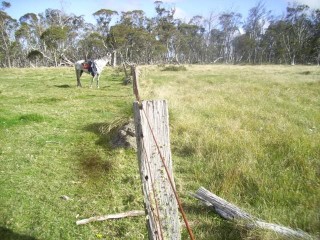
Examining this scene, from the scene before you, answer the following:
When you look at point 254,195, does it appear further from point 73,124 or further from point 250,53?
point 250,53

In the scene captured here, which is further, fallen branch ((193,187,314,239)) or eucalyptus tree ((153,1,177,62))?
eucalyptus tree ((153,1,177,62))

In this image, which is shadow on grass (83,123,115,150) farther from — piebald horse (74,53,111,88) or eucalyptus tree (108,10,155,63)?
eucalyptus tree (108,10,155,63)

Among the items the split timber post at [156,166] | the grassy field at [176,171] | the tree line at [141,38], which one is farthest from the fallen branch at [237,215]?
the tree line at [141,38]

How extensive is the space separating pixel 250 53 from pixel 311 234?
269ft

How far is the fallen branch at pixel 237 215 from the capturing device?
369 cm

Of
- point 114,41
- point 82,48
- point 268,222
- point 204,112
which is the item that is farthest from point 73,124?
point 82,48

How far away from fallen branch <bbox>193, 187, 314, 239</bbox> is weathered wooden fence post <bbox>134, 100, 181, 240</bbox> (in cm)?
134

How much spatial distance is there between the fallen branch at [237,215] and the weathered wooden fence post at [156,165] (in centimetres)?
134

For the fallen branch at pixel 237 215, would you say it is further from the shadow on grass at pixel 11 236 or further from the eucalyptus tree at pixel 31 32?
the eucalyptus tree at pixel 31 32

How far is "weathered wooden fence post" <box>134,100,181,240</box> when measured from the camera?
2941mm

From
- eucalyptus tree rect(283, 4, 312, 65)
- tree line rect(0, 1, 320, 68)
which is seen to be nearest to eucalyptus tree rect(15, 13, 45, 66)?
tree line rect(0, 1, 320, 68)

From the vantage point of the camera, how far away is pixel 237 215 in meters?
4.27

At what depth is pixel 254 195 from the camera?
4.97 metres

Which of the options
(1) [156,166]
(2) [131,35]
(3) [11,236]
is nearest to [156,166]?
(1) [156,166]
